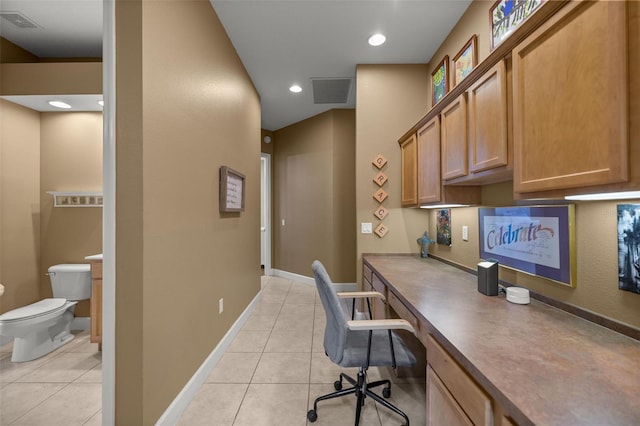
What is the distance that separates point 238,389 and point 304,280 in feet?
9.70

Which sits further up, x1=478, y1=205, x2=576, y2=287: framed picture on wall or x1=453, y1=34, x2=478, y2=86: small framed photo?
x1=453, y1=34, x2=478, y2=86: small framed photo

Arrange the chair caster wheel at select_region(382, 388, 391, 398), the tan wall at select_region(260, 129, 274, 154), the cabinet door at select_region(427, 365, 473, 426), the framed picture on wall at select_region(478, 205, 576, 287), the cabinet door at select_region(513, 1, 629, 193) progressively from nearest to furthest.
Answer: the cabinet door at select_region(513, 1, 629, 193)
the cabinet door at select_region(427, 365, 473, 426)
the framed picture on wall at select_region(478, 205, 576, 287)
the chair caster wheel at select_region(382, 388, 391, 398)
the tan wall at select_region(260, 129, 274, 154)

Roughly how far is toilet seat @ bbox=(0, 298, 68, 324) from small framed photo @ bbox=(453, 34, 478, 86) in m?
4.19

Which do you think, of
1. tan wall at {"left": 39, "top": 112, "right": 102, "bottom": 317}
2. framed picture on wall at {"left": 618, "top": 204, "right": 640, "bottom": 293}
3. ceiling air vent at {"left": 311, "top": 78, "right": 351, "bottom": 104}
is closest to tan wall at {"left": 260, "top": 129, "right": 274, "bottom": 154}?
ceiling air vent at {"left": 311, "top": 78, "right": 351, "bottom": 104}

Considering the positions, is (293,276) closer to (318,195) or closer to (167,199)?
(318,195)

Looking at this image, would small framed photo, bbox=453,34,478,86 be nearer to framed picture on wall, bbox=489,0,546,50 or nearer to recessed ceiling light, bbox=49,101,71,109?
framed picture on wall, bbox=489,0,546,50

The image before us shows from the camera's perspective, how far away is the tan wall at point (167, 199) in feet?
4.29

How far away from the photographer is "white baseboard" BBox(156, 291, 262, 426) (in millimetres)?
1520

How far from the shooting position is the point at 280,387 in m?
1.90

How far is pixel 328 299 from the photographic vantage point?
1440 millimetres

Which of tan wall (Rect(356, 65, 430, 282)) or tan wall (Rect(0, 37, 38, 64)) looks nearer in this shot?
tan wall (Rect(0, 37, 38, 64))

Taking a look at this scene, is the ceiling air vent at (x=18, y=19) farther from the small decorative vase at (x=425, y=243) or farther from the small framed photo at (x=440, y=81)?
the small decorative vase at (x=425, y=243)

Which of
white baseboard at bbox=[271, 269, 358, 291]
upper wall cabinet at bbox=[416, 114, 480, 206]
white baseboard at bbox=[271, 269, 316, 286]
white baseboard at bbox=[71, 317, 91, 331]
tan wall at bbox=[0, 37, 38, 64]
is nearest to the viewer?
upper wall cabinet at bbox=[416, 114, 480, 206]

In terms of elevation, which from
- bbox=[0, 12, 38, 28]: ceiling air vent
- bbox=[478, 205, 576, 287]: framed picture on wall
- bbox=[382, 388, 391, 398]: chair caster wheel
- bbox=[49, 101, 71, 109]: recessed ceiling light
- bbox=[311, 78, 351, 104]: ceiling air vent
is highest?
bbox=[311, 78, 351, 104]: ceiling air vent
